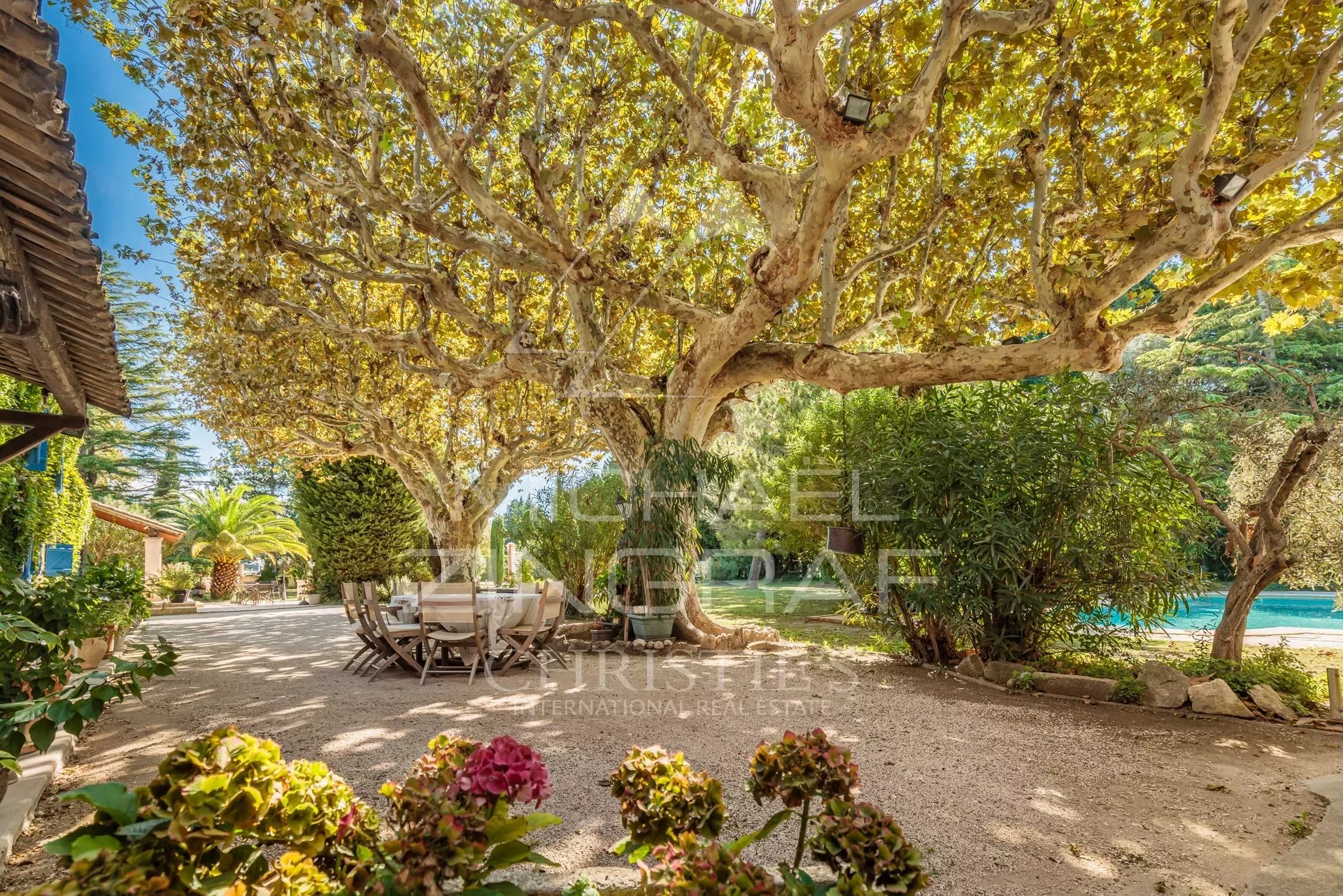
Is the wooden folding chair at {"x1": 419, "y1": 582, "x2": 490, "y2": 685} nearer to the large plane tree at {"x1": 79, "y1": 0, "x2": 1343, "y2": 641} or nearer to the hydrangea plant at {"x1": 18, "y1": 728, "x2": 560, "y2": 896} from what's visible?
the large plane tree at {"x1": 79, "y1": 0, "x2": 1343, "y2": 641}

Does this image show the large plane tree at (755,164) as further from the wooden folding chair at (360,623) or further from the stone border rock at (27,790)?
the stone border rock at (27,790)

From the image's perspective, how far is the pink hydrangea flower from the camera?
138 centimetres

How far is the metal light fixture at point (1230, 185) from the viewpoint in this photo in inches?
183

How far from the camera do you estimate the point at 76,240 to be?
2393mm

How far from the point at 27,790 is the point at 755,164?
19.3 ft

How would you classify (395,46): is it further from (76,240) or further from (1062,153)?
(1062,153)

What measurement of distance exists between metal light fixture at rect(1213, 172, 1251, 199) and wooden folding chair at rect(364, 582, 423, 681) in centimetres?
725

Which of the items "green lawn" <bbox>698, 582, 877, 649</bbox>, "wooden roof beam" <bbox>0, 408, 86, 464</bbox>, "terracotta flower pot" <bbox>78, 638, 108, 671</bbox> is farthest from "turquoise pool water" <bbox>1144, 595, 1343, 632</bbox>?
"terracotta flower pot" <bbox>78, 638, 108, 671</bbox>

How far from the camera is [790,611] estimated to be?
1385 cm

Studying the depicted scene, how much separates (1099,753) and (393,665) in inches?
251

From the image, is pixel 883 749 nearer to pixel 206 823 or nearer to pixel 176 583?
pixel 206 823

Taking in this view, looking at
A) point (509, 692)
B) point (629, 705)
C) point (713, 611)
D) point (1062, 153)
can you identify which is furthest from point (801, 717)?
point (713, 611)

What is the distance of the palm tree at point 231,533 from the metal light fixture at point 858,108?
21413mm

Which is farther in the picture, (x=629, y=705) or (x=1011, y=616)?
(x=1011, y=616)
